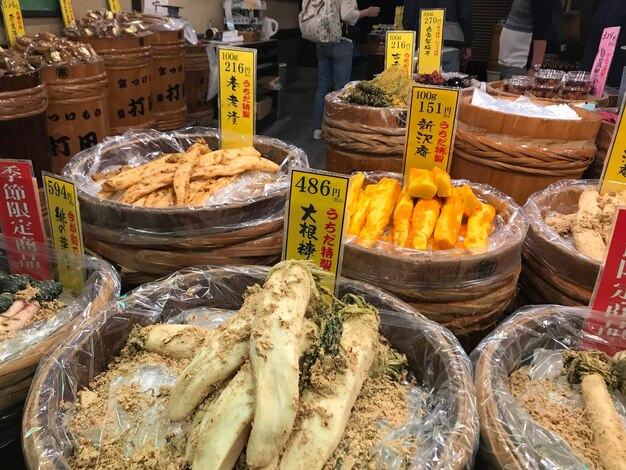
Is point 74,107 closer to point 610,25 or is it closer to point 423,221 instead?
point 423,221

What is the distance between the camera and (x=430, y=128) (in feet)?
7.50

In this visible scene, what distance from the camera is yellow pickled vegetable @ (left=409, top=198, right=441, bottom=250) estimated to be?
1882 millimetres

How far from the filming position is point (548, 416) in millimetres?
1284

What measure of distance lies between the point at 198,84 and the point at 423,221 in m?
4.20

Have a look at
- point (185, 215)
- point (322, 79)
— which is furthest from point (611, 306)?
point (322, 79)

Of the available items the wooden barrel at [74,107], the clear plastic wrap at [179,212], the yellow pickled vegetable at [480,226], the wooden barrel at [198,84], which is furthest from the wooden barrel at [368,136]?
the wooden barrel at [198,84]

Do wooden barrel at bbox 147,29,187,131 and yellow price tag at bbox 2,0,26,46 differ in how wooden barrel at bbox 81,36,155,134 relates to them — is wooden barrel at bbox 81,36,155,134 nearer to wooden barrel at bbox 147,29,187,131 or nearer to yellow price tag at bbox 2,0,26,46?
wooden barrel at bbox 147,29,187,131

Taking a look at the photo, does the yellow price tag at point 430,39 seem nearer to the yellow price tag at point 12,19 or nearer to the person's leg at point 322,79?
the person's leg at point 322,79

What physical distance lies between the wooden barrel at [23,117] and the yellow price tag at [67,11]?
6.19 ft

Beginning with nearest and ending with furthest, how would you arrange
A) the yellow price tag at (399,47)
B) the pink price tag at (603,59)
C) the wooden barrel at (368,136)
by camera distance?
the wooden barrel at (368,136)
the pink price tag at (603,59)
the yellow price tag at (399,47)

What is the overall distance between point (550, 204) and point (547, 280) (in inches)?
24.0

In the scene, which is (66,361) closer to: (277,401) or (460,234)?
(277,401)

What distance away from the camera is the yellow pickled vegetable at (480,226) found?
1.82 metres

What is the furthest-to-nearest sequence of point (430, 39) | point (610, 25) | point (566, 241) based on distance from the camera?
point (610, 25) → point (430, 39) → point (566, 241)
